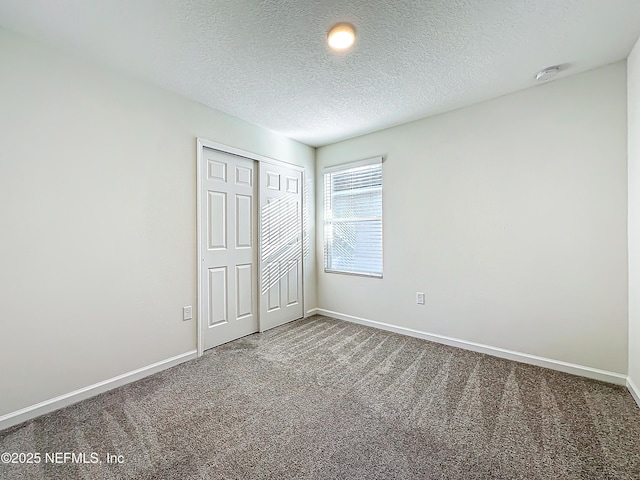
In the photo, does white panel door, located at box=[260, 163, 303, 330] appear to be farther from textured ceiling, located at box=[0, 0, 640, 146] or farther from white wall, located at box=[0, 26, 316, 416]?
textured ceiling, located at box=[0, 0, 640, 146]

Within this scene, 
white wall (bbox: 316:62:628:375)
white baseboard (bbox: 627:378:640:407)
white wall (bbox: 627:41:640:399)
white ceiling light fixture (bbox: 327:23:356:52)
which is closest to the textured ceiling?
white ceiling light fixture (bbox: 327:23:356:52)

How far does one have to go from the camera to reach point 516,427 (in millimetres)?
1717

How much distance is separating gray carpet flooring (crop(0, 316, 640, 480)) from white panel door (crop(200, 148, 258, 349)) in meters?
0.55

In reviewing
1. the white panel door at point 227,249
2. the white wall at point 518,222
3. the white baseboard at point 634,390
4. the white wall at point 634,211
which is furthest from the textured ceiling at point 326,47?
the white baseboard at point 634,390

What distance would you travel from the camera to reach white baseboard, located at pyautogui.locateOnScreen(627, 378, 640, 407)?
6.32ft

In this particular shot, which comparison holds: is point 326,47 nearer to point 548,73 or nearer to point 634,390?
point 548,73

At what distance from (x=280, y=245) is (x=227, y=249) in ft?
2.50

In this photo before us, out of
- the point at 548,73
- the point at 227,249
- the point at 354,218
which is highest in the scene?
the point at 548,73

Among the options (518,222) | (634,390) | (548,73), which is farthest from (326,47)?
(634,390)

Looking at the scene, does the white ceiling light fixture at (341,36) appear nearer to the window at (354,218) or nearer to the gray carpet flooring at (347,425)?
the window at (354,218)

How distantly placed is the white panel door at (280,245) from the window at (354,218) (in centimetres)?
44

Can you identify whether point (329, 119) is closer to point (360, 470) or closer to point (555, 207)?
point (555, 207)

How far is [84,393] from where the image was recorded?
2.06 metres

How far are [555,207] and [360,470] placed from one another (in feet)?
8.29
